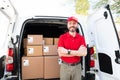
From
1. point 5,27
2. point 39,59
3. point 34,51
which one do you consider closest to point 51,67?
point 39,59

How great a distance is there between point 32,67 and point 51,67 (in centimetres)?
35

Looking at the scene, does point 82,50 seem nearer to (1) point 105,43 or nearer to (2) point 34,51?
(1) point 105,43

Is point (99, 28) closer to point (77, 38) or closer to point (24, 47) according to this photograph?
point (77, 38)

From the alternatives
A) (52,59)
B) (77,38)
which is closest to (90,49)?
(77,38)

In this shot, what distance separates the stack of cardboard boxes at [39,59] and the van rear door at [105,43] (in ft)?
2.60

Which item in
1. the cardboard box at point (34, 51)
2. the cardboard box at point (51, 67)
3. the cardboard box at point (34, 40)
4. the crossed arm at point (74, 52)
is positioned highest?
the cardboard box at point (34, 40)

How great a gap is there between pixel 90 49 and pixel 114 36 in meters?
0.96

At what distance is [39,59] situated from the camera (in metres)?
4.69

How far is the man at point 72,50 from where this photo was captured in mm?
4074

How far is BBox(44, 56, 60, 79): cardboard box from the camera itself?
4723mm

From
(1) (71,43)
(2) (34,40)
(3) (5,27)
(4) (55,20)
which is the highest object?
(4) (55,20)

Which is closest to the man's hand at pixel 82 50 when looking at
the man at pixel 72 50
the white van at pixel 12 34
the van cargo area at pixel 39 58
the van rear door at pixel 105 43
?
the man at pixel 72 50

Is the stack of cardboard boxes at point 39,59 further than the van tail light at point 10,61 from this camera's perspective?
Yes

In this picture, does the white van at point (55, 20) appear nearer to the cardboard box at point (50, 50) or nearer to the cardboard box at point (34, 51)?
the cardboard box at point (34, 51)
